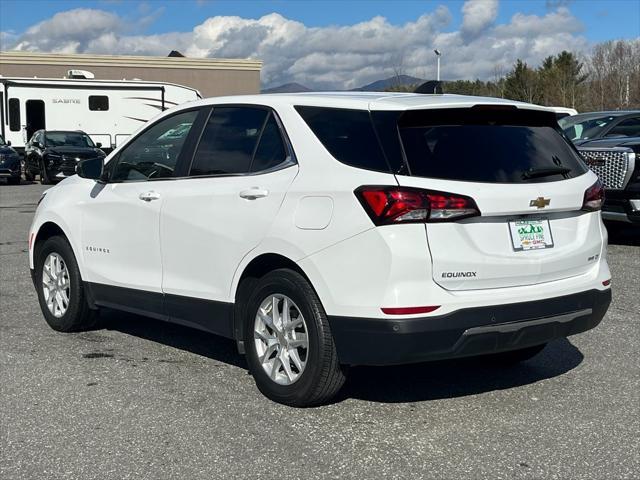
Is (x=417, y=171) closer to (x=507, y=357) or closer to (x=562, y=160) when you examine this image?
(x=562, y=160)

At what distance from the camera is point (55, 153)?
Answer: 23328 millimetres

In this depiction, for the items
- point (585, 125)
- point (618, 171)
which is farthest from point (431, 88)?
point (585, 125)

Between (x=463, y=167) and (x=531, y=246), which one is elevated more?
(x=463, y=167)

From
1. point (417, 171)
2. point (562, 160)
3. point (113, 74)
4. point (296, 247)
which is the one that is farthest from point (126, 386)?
point (113, 74)

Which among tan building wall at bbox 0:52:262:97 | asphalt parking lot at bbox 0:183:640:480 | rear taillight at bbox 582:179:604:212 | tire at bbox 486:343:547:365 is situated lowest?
asphalt parking lot at bbox 0:183:640:480

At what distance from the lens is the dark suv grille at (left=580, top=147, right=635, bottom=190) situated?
9.87 meters

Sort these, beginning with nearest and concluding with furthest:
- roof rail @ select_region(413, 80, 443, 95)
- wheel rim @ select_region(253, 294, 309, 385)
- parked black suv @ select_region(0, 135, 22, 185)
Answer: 1. wheel rim @ select_region(253, 294, 309, 385)
2. roof rail @ select_region(413, 80, 443, 95)
3. parked black suv @ select_region(0, 135, 22, 185)

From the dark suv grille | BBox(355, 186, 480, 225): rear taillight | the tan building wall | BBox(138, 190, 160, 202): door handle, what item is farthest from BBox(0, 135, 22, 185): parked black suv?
BBox(355, 186, 480, 225): rear taillight

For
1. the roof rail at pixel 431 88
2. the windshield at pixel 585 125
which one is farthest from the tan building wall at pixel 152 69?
the roof rail at pixel 431 88

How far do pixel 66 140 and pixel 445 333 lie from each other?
22.1 m

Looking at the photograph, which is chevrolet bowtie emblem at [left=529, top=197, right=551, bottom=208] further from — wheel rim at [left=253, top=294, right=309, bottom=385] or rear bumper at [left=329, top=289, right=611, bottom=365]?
wheel rim at [left=253, top=294, right=309, bottom=385]

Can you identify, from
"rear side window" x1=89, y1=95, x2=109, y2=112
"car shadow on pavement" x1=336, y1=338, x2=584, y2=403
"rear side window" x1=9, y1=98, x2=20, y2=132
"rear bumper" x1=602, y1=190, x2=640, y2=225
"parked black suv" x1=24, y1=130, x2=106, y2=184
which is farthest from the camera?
"rear side window" x1=89, y1=95, x2=109, y2=112

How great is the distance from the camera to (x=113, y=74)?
4403 cm

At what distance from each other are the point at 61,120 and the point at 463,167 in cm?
2526
